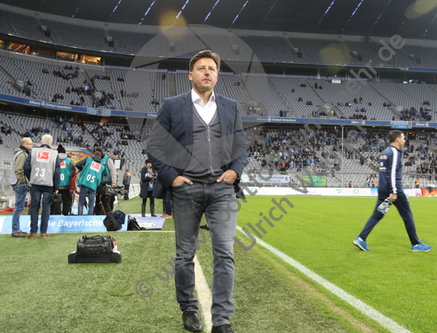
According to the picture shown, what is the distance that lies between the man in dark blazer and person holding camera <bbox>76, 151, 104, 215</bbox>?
256 inches

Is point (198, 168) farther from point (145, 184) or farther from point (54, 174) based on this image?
point (145, 184)

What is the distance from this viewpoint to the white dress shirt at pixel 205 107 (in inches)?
108

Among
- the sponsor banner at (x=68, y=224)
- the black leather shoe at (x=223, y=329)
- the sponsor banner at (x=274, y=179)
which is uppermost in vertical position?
the sponsor banner at (x=274, y=179)

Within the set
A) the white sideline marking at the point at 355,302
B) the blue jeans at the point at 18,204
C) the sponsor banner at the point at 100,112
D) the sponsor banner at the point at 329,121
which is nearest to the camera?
the white sideline marking at the point at 355,302

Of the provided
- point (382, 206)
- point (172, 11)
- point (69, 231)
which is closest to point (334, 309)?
point (382, 206)

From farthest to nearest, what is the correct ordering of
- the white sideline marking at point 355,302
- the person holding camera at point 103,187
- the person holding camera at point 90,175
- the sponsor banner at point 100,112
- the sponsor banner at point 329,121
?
the sponsor banner at point 329,121 < the sponsor banner at point 100,112 < the person holding camera at point 103,187 < the person holding camera at point 90,175 < the white sideline marking at point 355,302

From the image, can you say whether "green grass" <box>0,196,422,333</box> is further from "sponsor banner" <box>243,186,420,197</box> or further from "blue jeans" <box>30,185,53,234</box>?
"sponsor banner" <box>243,186,420,197</box>

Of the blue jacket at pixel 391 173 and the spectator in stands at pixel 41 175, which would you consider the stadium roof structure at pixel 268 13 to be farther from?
the blue jacket at pixel 391 173

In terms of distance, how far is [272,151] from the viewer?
126 ft

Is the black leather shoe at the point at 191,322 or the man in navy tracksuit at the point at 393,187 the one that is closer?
the black leather shoe at the point at 191,322

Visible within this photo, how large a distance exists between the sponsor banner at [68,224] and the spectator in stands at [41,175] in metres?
0.92

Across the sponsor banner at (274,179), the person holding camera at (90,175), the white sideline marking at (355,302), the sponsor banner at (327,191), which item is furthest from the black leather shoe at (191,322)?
the sponsor banner at (274,179)

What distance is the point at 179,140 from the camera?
2.69m

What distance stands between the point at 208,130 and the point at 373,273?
2.99 meters
